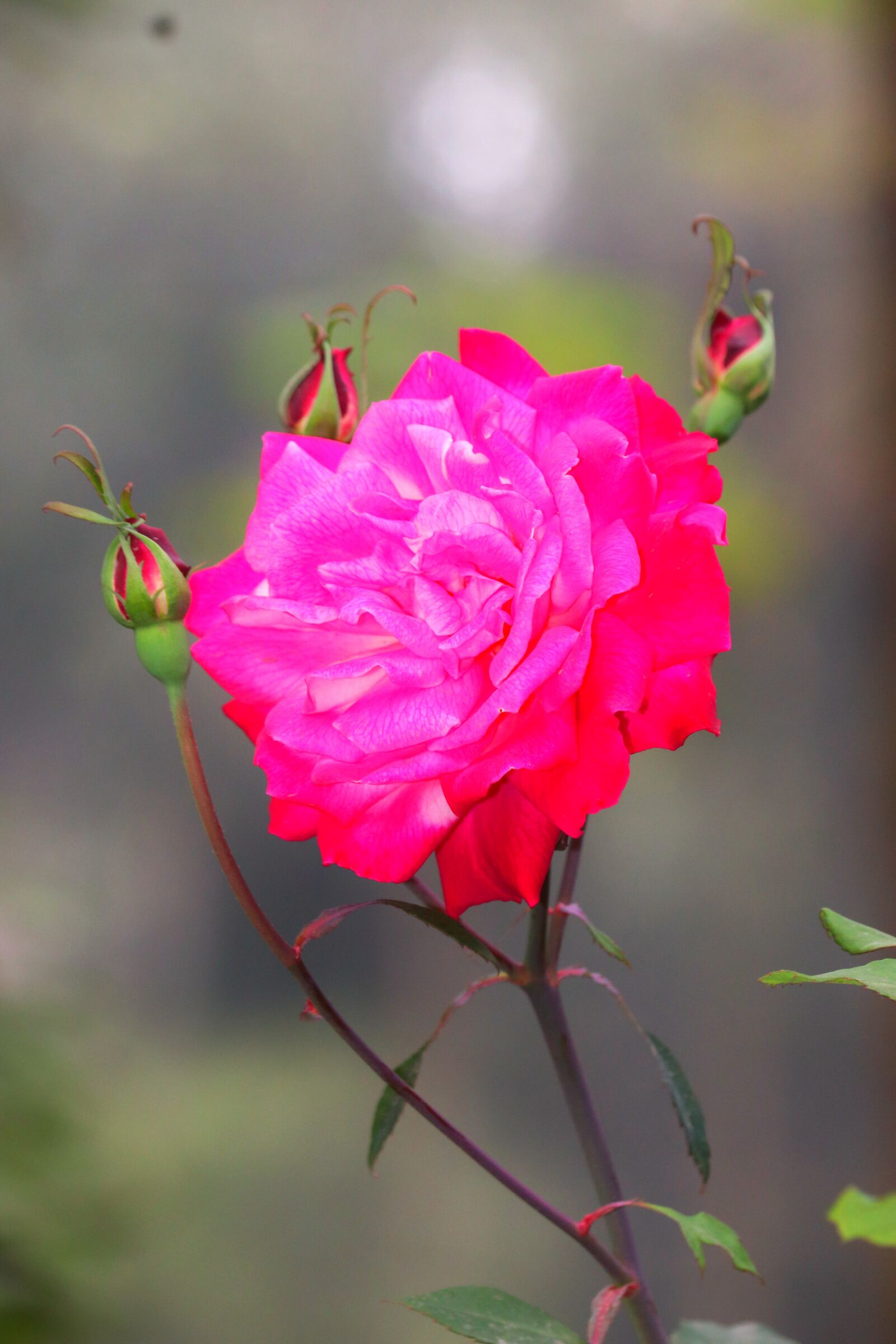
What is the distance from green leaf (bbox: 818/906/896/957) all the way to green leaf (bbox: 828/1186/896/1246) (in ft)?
0.19

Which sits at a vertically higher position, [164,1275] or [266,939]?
[266,939]

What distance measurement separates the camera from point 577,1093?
0.25 meters

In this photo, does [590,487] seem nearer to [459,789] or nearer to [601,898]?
[459,789]

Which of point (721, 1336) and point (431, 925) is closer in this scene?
point (431, 925)

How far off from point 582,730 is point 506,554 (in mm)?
39

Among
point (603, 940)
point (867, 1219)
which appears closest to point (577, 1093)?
point (603, 940)

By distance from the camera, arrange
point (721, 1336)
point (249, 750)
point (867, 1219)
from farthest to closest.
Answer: point (249, 750)
point (721, 1336)
point (867, 1219)

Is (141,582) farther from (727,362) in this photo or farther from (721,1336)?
(721,1336)

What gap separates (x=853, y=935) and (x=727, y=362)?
171mm

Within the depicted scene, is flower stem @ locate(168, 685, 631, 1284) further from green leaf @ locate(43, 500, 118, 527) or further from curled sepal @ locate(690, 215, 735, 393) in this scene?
curled sepal @ locate(690, 215, 735, 393)

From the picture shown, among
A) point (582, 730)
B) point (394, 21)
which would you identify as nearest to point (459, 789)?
point (582, 730)

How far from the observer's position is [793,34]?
0.60m

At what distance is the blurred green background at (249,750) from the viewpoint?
0.52m

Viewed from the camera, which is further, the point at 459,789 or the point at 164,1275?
the point at 164,1275
